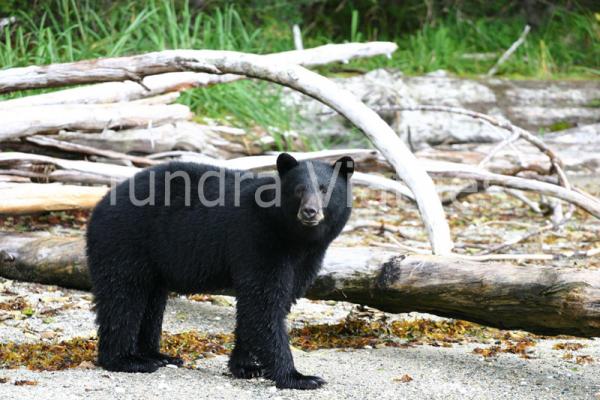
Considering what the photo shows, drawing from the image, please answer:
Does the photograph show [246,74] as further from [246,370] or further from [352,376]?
[352,376]

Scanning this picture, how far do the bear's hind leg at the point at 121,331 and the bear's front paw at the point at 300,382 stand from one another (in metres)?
0.66

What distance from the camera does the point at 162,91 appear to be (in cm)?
764

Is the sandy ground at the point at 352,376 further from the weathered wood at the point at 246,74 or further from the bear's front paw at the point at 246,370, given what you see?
the weathered wood at the point at 246,74

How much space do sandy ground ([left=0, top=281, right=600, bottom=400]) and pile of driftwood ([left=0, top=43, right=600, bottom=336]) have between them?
0.25 m

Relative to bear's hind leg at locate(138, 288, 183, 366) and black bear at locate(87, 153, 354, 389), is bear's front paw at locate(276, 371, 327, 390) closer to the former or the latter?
black bear at locate(87, 153, 354, 389)

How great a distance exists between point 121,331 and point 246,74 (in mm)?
2378

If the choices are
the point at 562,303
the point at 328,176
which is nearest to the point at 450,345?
the point at 562,303

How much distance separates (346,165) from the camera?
14.5ft

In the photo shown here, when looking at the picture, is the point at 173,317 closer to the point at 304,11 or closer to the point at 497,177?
the point at 497,177

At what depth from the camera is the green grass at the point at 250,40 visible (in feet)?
30.3

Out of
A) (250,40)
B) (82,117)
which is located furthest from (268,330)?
(250,40)

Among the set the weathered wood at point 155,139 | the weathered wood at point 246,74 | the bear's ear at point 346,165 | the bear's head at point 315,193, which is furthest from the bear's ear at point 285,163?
Answer: the weathered wood at point 155,139

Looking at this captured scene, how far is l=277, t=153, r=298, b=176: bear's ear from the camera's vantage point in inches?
173

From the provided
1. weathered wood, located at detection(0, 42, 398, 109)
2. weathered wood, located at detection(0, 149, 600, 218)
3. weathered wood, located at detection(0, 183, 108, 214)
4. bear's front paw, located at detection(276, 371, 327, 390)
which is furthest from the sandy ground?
weathered wood, located at detection(0, 42, 398, 109)
